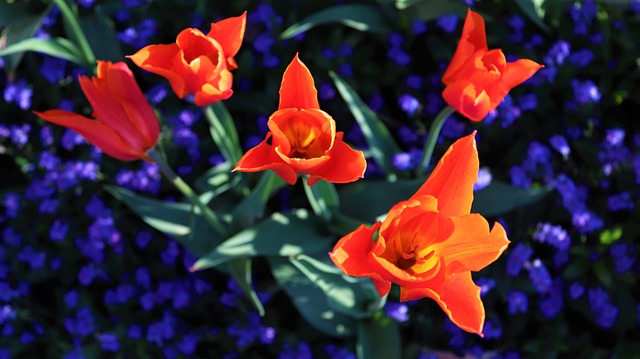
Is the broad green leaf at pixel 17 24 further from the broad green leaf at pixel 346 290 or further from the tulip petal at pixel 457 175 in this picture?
the tulip petal at pixel 457 175

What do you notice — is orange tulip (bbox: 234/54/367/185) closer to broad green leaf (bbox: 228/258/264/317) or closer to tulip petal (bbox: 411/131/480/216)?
tulip petal (bbox: 411/131/480/216)

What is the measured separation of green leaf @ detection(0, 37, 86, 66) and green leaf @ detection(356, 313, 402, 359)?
3.08 ft

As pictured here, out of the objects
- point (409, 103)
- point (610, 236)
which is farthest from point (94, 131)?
point (610, 236)

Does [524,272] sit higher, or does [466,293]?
[466,293]

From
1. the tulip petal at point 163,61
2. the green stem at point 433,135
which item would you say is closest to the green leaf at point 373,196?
the green stem at point 433,135

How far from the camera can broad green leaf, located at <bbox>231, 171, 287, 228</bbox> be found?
4.44ft

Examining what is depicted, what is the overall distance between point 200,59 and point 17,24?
1011 mm

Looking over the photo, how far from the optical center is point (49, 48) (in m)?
1.53

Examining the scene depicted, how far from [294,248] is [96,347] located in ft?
2.10

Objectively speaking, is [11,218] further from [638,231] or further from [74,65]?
[638,231]

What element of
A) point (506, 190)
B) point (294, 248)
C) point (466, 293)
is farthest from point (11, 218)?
point (466, 293)

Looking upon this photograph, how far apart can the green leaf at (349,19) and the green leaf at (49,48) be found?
0.51 metres

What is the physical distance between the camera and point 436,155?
5.63 ft

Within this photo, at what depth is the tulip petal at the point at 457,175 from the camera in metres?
0.79
